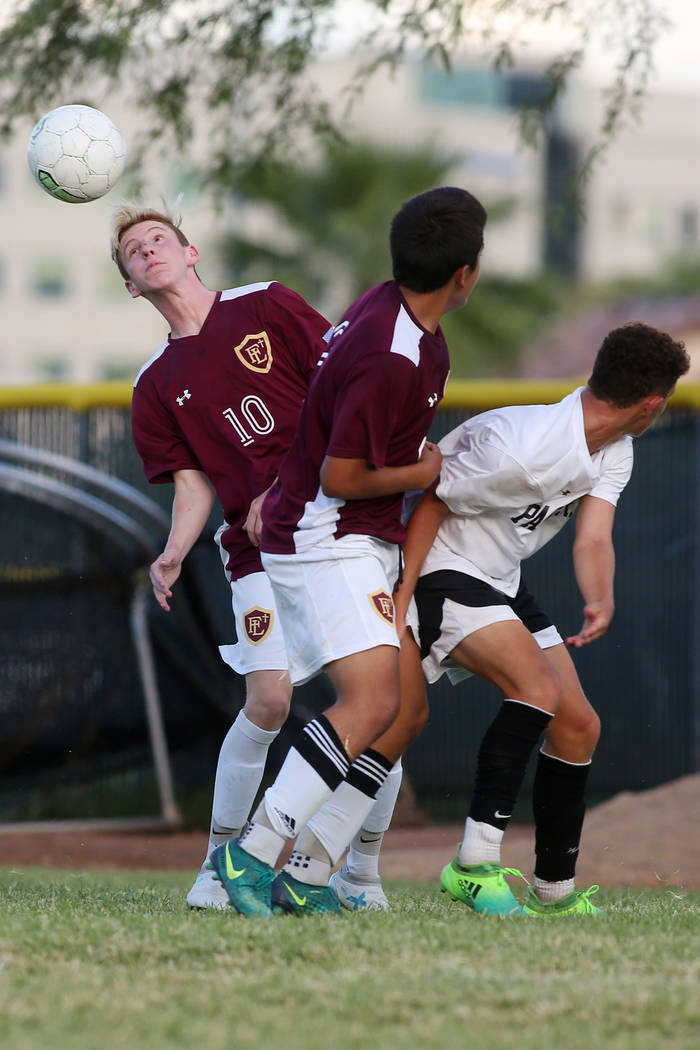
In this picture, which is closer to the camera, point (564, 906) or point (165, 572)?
point (564, 906)

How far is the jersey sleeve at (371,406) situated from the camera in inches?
142

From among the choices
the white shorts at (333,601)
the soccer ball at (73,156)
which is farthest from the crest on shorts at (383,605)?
the soccer ball at (73,156)

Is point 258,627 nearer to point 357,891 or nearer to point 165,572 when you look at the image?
point 165,572

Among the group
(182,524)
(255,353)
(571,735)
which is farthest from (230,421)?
(571,735)

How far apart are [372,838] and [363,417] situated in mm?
1705

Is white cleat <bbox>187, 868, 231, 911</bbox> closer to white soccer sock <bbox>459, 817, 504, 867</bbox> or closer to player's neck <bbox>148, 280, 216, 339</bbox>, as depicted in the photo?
white soccer sock <bbox>459, 817, 504, 867</bbox>

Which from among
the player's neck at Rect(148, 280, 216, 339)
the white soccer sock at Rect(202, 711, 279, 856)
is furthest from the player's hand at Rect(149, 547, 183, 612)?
the player's neck at Rect(148, 280, 216, 339)

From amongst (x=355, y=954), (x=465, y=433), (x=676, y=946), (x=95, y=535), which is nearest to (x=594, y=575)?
(x=465, y=433)

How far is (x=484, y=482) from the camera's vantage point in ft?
13.7

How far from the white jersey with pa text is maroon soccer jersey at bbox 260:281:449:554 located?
0.33 m

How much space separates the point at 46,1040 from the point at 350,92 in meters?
6.19

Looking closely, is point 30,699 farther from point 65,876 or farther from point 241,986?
point 241,986

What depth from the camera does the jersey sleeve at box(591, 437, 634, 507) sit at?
4398 mm

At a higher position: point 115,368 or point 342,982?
point 342,982
